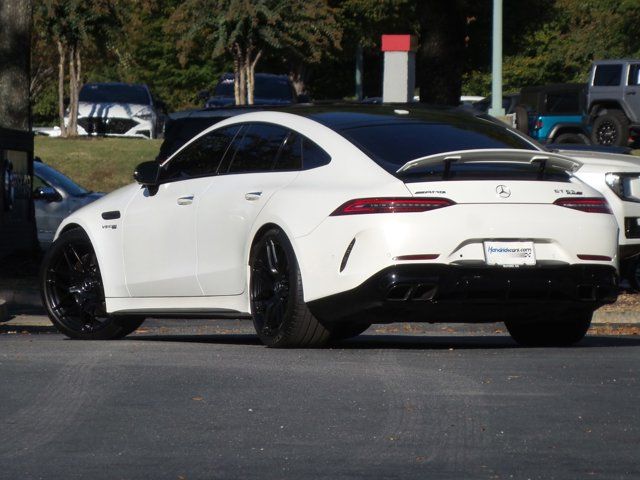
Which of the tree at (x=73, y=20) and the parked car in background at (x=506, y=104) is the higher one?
the tree at (x=73, y=20)

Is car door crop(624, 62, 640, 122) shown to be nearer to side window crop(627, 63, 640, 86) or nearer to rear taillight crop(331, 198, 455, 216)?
side window crop(627, 63, 640, 86)

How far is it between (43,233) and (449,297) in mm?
14505

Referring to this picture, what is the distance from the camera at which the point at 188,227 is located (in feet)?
34.1

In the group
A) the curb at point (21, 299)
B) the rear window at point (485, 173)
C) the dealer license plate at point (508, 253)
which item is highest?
the rear window at point (485, 173)

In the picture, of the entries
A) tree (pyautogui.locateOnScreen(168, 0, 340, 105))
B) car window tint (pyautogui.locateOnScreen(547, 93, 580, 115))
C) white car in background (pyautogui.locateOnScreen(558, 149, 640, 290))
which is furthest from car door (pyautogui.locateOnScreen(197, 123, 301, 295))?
car window tint (pyautogui.locateOnScreen(547, 93, 580, 115))

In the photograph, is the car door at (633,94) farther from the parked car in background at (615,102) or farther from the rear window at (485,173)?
the rear window at (485,173)

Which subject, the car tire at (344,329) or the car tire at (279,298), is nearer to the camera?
the car tire at (279,298)

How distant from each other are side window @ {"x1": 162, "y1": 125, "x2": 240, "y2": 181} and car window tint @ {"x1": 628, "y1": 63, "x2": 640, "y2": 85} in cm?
2609

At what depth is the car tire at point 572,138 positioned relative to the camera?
1476 inches

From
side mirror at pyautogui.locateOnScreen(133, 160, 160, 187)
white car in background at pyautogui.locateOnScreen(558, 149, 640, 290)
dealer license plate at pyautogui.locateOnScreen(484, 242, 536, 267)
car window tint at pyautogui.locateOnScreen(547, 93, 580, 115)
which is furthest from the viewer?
car window tint at pyautogui.locateOnScreen(547, 93, 580, 115)

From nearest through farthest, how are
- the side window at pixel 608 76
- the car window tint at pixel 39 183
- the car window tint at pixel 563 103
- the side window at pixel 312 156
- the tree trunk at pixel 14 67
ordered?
1. the side window at pixel 312 156
2. the tree trunk at pixel 14 67
3. the car window tint at pixel 39 183
4. the side window at pixel 608 76
5. the car window tint at pixel 563 103

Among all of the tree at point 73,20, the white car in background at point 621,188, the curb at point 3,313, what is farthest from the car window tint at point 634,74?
the curb at point 3,313

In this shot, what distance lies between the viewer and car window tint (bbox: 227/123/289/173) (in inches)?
396

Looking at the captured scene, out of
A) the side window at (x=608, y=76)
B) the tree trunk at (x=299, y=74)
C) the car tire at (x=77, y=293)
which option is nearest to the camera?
the car tire at (x=77, y=293)
